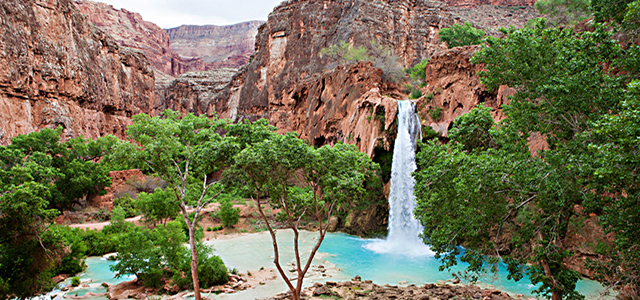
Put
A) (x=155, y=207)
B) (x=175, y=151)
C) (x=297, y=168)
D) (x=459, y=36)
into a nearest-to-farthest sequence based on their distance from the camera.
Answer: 1. (x=297, y=168)
2. (x=175, y=151)
3. (x=155, y=207)
4. (x=459, y=36)

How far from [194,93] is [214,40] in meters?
95.6

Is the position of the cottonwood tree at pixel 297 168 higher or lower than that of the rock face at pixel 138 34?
lower

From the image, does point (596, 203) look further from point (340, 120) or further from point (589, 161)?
point (340, 120)

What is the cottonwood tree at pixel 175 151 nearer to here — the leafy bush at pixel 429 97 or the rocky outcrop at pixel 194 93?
the leafy bush at pixel 429 97

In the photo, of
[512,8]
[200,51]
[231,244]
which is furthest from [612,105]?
[200,51]

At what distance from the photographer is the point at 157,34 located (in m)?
125

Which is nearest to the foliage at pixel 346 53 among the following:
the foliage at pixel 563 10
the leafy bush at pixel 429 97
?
the leafy bush at pixel 429 97

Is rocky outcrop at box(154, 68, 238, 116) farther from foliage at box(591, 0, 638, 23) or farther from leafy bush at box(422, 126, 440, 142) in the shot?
foliage at box(591, 0, 638, 23)

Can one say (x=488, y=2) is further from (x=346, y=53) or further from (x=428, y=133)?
(x=428, y=133)

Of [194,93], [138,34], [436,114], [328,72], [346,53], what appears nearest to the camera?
[436,114]

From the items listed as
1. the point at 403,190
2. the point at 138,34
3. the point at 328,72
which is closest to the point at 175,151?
the point at 403,190

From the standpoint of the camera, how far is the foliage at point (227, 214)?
29853mm

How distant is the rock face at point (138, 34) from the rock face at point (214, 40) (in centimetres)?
1836

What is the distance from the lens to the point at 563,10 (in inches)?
1319
